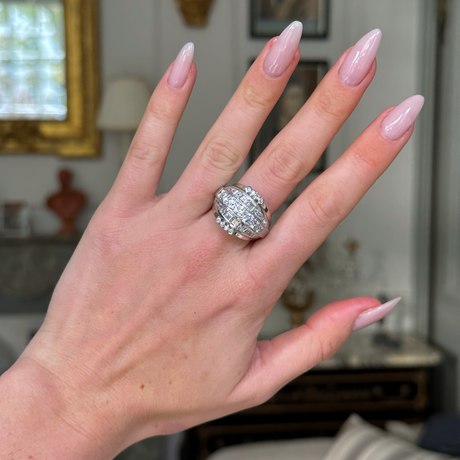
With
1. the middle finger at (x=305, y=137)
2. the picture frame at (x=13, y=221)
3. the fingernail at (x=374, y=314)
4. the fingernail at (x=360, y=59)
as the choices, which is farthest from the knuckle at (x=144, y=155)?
the picture frame at (x=13, y=221)

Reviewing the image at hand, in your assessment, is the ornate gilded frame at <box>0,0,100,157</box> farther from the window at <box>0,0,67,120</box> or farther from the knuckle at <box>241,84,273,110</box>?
the knuckle at <box>241,84,273,110</box>

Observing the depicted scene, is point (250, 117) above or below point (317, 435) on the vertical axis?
above

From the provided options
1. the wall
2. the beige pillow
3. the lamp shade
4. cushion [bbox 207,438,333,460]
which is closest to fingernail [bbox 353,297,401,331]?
the beige pillow

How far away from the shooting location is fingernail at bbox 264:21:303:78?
56cm

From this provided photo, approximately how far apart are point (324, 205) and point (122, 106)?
1837 mm

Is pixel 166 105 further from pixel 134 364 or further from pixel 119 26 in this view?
pixel 119 26

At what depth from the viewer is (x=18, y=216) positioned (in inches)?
98.5

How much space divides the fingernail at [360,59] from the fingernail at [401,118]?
0.21 ft

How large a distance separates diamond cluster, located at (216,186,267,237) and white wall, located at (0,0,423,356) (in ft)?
6.78

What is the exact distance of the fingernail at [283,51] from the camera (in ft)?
1.83

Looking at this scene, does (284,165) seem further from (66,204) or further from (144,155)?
(66,204)

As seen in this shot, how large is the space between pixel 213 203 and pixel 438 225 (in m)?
2.26

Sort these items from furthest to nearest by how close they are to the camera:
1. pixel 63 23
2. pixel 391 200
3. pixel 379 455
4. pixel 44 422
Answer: pixel 391 200 → pixel 63 23 → pixel 379 455 → pixel 44 422

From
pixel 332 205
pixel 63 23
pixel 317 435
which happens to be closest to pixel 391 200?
pixel 317 435
